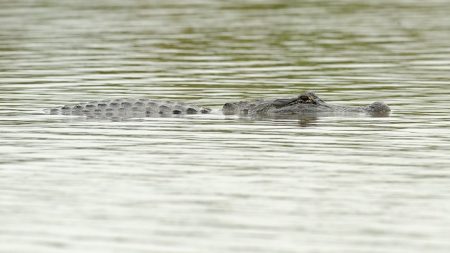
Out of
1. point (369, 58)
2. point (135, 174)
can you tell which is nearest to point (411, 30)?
point (369, 58)

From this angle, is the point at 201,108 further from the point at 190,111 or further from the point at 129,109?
the point at 129,109

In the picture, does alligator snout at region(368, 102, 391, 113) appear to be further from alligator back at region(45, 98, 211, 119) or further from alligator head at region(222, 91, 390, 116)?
alligator back at region(45, 98, 211, 119)

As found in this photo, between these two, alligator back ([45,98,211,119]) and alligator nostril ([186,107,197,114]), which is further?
alligator nostril ([186,107,197,114])

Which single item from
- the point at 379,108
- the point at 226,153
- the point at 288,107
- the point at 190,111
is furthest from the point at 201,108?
the point at 226,153

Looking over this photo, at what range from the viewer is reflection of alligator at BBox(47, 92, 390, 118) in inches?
819

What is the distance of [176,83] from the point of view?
88.4ft

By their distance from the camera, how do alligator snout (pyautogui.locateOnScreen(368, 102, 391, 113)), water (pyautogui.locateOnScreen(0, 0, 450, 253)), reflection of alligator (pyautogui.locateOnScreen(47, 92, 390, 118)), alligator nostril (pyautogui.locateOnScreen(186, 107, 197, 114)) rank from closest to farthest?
water (pyautogui.locateOnScreen(0, 0, 450, 253)) → alligator snout (pyautogui.locateOnScreen(368, 102, 391, 113)) → reflection of alligator (pyautogui.locateOnScreen(47, 92, 390, 118)) → alligator nostril (pyautogui.locateOnScreen(186, 107, 197, 114))

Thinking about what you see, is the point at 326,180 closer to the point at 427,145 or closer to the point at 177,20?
the point at 427,145

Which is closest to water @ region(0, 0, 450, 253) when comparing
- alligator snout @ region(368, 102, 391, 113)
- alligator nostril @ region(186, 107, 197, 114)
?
alligator snout @ region(368, 102, 391, 113)

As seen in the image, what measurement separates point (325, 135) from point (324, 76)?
1008 cm

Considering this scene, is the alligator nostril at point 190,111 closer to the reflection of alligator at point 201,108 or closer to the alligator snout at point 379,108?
the reflection of alligator at point 201,108

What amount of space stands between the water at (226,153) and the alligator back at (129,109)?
52 centimetres

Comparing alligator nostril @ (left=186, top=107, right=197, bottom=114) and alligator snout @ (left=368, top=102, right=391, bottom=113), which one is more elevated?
alligator snout @ (left=368, top=102, right=391, bottom=113)

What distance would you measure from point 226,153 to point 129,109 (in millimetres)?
5183
